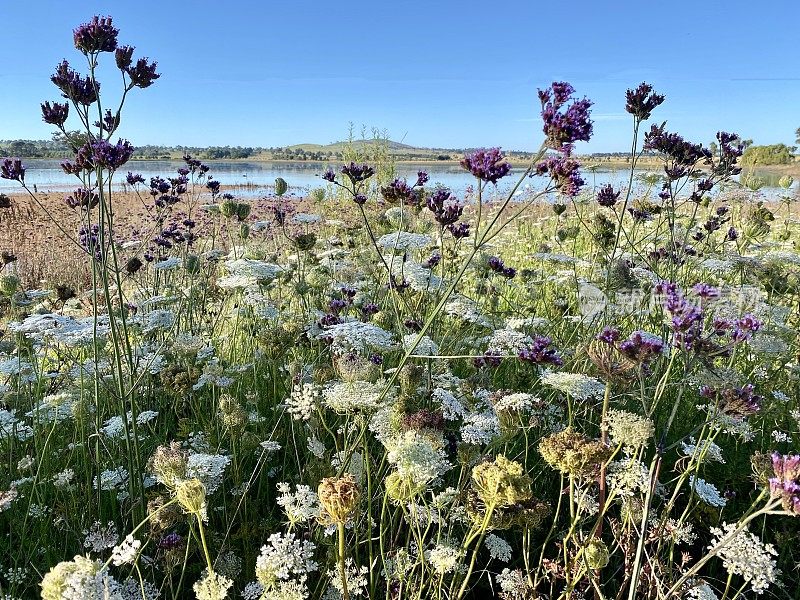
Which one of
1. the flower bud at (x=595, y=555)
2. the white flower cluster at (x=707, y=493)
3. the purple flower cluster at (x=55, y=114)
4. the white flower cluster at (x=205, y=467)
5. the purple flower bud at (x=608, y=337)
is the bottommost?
the white flower cluster at (x=707, y=493)

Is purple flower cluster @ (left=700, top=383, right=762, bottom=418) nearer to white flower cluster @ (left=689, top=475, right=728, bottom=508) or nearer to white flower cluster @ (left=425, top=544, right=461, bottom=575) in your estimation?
white flower cluster @ (left=689, top=475, right=728, bottom=508)

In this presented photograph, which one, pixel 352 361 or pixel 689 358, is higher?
pixel 689 358

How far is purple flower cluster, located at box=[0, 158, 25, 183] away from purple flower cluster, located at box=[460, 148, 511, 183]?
7.35ft

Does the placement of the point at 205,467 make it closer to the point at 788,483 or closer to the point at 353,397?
the point at 353,397

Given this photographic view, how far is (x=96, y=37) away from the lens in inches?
88.2

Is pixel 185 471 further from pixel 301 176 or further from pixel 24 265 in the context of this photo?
pixel 301 176

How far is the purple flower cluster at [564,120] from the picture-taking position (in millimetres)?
1736

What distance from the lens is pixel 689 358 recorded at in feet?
5.90

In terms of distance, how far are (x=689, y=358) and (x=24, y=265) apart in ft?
33.8

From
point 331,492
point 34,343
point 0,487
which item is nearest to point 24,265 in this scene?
point 34,343

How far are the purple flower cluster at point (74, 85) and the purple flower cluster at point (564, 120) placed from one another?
176 centimetres

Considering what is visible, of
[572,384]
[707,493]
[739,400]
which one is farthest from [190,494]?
[707,493]

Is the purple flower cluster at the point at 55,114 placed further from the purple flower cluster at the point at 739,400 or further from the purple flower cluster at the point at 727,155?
the purple flower cluster at the point at 727,155

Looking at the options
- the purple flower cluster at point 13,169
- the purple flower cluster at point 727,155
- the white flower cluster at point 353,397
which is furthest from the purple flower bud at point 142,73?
the purple flower cluster at point 727,155
